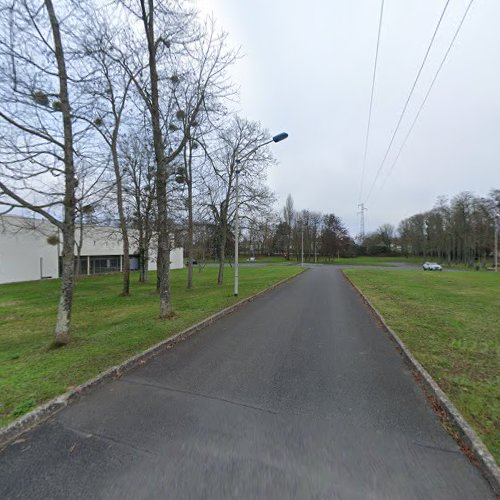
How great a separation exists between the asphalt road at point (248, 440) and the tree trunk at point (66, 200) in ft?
9.41

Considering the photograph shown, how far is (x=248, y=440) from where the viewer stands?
2.84m

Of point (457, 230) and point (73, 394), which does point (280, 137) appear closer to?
point (73, 394)

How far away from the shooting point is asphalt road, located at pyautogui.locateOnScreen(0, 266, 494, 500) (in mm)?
2268

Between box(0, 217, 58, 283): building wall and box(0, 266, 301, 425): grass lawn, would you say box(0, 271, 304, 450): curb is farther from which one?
box(0, 217, 58, 283): building wall

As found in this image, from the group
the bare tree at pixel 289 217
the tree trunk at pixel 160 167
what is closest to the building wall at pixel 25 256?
the tree trunk at pixel 160 167

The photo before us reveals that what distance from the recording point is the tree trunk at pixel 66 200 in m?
6.23

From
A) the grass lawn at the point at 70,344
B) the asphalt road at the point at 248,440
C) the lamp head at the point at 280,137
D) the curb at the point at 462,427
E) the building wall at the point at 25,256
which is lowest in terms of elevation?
the grass lawn at the point at 70,344

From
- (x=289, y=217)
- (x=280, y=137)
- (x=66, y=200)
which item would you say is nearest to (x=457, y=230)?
(x=289, y=217)

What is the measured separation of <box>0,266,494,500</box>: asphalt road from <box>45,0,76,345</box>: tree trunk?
2867mm

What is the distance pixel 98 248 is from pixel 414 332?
36.6 meters

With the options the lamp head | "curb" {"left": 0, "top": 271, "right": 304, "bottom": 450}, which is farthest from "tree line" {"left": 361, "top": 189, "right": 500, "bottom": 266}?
"curb" {"left": 0, "top": 271, "right": 304, "bottom": 450}

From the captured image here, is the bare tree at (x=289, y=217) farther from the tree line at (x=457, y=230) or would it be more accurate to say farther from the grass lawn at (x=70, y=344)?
the grass lawn at (x=70, y=344)

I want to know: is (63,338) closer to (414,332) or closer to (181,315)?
(181,315)

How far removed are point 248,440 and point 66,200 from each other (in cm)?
Result: 635
